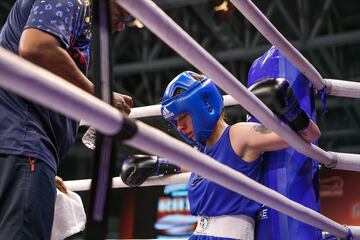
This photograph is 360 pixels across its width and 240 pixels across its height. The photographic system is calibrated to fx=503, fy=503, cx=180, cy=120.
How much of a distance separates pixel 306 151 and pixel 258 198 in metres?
0.31

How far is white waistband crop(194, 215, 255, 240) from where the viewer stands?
1375mm

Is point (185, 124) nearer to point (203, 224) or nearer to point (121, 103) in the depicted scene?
point (203, 224)

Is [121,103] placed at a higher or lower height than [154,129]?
higher

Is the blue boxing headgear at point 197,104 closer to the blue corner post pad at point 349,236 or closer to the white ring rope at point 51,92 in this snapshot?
the blue corner post pad at point 349,236

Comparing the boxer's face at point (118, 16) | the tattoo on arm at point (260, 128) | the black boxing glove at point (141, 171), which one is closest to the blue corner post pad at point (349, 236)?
the tattoo on arm at point (260, 128)

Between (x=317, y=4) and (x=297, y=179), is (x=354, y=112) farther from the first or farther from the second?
(x=297, y=179)

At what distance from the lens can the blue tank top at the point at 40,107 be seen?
3.45 ft

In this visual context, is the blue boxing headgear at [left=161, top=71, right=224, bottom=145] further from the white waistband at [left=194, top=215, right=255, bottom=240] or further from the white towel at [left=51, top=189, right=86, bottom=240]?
the white towel at [left=51, top=189, right=86, bottom=240]

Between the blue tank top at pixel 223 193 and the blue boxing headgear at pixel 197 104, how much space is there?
0.06 m

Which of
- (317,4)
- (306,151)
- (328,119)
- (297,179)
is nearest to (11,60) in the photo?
(306,151)

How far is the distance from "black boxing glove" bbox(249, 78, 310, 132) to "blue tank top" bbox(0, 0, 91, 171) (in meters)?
0.43

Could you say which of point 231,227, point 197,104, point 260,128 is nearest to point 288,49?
point 260,128

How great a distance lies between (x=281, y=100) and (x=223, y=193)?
0.41 m

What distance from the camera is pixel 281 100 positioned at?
111 cm
